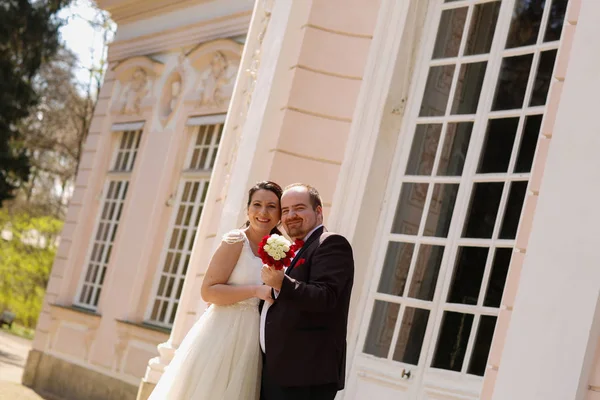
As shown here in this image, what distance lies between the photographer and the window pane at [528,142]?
634 centimetres

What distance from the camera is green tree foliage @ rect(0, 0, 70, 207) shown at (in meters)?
22.7

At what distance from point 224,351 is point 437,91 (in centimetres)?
246

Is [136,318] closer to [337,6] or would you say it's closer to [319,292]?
[337,6]

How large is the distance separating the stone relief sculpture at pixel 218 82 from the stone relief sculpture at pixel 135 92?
1591mm

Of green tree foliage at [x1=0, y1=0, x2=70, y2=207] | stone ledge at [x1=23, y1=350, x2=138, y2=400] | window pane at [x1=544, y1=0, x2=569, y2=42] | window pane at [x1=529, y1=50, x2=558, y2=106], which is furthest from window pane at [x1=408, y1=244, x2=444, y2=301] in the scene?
green tree foliage at [x1=0, y1=0, x2=70, y2=207]

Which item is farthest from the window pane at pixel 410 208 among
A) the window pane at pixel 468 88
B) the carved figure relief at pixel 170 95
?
the carved figure relief at pixel 170 95

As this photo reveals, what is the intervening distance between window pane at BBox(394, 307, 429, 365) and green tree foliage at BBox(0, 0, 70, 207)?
17.1 meters

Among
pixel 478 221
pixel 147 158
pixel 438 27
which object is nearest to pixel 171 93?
pixel 147 158

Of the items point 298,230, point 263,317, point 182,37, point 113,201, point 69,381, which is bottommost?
point 69,381

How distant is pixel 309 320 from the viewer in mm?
4824

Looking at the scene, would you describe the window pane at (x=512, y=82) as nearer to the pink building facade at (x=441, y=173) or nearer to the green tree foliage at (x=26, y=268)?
the pink building facade at (x=441, y=173)

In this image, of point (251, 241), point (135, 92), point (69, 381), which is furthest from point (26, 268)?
point (251, 241)

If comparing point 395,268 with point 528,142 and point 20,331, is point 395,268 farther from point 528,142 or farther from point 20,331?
point 20,331

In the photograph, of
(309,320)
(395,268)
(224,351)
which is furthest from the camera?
(395,268)
